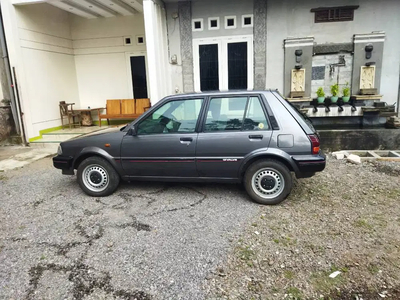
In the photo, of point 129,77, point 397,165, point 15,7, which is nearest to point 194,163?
point 397,165

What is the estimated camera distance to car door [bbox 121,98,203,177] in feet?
13.3

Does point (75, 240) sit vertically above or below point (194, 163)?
below

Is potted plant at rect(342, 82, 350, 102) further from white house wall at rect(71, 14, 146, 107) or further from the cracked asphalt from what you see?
white house wall at rect(71, 14, 146, 107)

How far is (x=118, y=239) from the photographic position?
322 cm

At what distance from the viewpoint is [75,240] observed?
3.23 metres

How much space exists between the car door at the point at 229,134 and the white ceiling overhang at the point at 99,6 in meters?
5.76

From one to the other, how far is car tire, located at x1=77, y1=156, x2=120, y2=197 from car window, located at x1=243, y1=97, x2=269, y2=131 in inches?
82.2

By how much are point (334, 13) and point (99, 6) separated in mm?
6415

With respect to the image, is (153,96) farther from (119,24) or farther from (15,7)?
(15,7)

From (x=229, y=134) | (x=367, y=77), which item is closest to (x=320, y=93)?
(x=367, y=77)

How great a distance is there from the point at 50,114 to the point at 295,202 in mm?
7975

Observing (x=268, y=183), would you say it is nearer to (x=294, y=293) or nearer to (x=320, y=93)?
(x=294, y=293)

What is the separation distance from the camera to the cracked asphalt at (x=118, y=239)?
2.48 m

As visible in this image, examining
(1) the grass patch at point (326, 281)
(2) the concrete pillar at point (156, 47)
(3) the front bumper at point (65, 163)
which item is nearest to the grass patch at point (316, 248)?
(1) the grass patch at point (326, 281)
